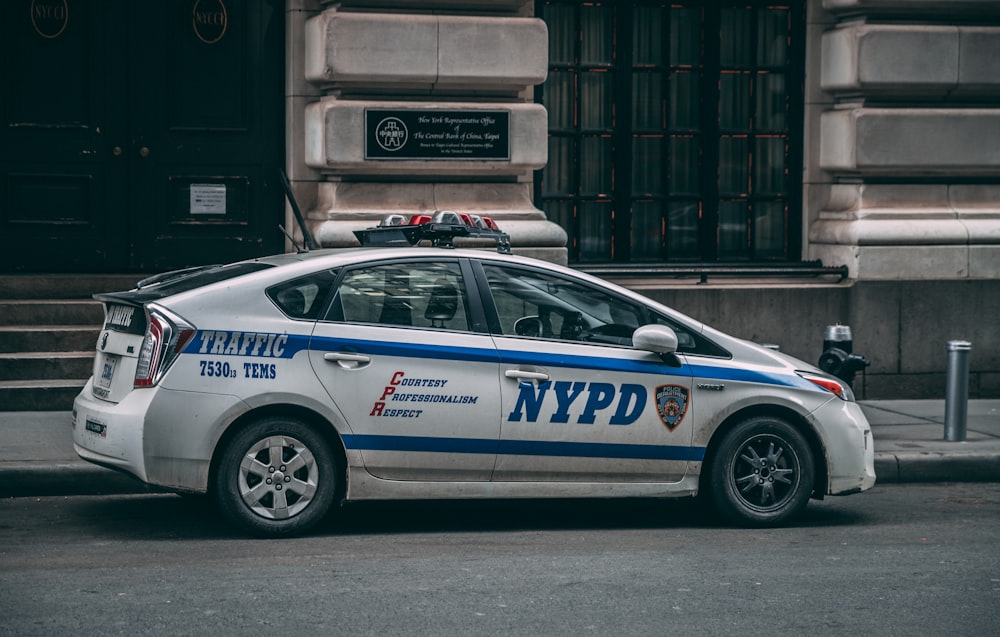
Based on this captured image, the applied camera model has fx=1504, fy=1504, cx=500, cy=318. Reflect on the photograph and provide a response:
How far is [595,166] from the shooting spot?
13.6m

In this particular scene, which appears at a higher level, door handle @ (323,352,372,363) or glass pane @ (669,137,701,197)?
glass pane @ (669,137,701,197)

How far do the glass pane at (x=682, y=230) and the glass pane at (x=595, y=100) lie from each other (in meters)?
1.02

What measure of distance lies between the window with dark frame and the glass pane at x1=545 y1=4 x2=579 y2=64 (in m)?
0.01

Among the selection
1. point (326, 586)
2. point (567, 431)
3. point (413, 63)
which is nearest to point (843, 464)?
point (567, 431)

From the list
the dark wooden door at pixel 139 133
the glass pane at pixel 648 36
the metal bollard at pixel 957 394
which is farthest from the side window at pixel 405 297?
the glass pane at pixel 648 36

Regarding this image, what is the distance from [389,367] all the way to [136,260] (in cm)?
544

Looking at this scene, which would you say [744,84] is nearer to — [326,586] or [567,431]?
[567,431]

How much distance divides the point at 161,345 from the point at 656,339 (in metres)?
2.61

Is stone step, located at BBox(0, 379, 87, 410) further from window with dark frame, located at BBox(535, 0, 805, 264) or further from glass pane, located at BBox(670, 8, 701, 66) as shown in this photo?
glass pane, located at BBox(670, 8, 701, 66)

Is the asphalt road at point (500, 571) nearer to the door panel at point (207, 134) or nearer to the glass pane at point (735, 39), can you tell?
the door panel at point (207, 134)

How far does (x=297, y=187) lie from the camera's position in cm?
1281

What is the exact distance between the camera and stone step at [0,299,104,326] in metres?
11.8

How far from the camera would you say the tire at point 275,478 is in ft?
25.1

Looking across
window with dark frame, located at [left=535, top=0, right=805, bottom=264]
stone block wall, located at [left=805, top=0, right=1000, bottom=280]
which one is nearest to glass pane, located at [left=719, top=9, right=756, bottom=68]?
window with dark frame, located at [left=535, top=0, right=805, bottom=264]
